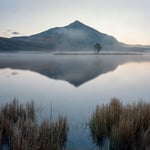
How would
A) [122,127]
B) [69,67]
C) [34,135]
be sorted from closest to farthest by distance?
[34,135]
[122,127]
[69,67]

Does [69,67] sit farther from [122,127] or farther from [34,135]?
[34,135]

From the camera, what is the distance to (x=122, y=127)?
651 cm

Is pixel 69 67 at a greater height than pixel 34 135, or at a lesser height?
lesser

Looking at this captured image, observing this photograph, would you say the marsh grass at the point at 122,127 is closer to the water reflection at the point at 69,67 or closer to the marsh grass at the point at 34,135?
the marsh grass at the point at 34,135

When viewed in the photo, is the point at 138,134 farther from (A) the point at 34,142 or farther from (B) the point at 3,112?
(B) the point at 3,112

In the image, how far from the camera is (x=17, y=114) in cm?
891

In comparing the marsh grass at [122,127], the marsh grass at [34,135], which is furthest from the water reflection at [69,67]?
the marsh grass at [34,135]

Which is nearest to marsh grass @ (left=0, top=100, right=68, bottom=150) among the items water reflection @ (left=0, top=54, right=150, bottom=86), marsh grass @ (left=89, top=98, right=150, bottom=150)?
marsh grass @ (left=89, top=98, right=150, bottom=150)

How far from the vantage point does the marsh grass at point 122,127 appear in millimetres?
6496

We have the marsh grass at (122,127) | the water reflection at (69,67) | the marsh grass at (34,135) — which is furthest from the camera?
the water reflection at (69,67)

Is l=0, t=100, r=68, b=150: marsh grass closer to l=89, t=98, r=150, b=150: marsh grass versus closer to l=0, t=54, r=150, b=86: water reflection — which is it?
l=89, t=98, r=150, b=150: marsh grass

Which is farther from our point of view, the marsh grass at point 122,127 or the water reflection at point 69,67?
the water reflection at point 69,67

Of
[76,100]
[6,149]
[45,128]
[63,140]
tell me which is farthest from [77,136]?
[76,100]

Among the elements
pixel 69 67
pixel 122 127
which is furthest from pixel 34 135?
pixel 69 67
